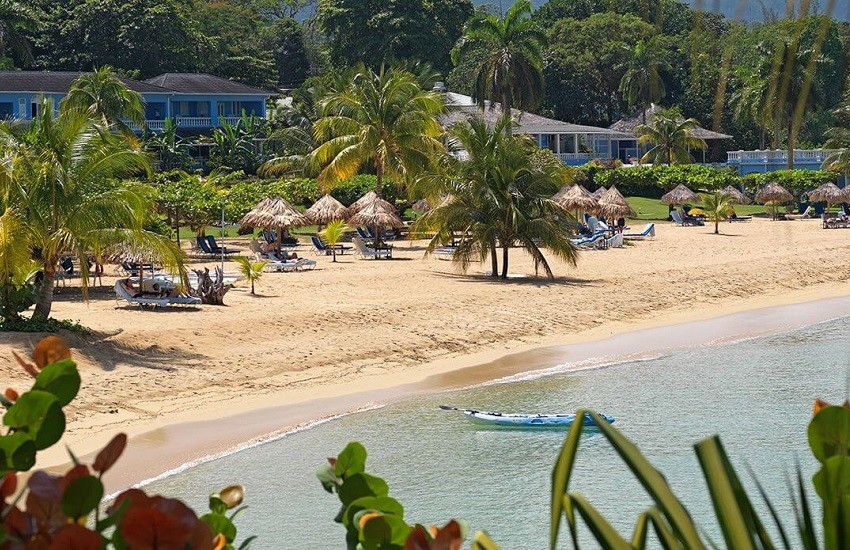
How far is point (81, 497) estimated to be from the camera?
2.01 meters

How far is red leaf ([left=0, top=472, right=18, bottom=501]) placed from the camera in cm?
213

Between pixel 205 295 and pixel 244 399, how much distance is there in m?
5.20

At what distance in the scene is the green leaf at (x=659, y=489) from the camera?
5.66 feet

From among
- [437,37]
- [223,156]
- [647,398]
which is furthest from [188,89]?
[647,398]

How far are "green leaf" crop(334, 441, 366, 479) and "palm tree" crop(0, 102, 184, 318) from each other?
14.8 metres

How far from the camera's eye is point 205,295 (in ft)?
71.4

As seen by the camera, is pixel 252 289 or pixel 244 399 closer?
pixel 244 399

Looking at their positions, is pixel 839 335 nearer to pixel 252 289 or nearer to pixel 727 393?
pixel 727 393

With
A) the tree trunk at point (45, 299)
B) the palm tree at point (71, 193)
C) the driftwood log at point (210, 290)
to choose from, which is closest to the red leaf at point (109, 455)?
the palm tree at point (71, 193)

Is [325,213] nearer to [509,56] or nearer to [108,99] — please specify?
[108,99]

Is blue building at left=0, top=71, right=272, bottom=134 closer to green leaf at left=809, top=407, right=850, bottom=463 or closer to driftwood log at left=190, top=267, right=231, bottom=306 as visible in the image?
driftwood log at left=190, top=267, right=231, bottom=306

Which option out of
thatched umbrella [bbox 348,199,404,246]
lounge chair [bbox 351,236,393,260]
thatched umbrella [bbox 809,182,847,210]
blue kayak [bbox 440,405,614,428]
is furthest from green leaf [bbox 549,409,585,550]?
thatched umbrella [bbox 809,182,847,210]

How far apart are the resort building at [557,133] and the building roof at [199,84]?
10136 mm

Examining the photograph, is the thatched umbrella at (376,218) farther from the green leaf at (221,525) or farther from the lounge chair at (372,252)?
the green leaf at (221,525)
